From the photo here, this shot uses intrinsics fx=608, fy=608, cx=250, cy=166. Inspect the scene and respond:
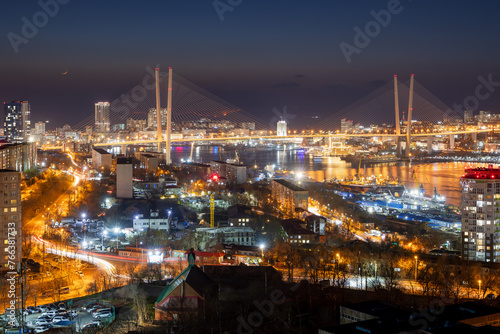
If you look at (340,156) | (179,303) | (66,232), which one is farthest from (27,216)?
(340,156)

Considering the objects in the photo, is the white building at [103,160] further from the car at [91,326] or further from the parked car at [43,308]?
the car at [91,326]

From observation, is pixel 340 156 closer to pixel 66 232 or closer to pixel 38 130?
pixel 38 130

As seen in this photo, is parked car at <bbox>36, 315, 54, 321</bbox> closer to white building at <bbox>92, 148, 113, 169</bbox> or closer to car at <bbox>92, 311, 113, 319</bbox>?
car at <bbox>92, 311, 113, 319</bbox>

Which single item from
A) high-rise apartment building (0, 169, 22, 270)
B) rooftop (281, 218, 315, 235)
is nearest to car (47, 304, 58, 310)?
high-rise apartment building (0, 169, 22, 270)

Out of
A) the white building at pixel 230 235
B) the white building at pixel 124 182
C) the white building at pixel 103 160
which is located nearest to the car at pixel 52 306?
the white building at pixel 230 235

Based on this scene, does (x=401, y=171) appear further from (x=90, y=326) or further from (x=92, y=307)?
(x=90, y=326)

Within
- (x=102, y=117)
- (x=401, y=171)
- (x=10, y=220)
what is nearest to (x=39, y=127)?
(x=102, y=117)
